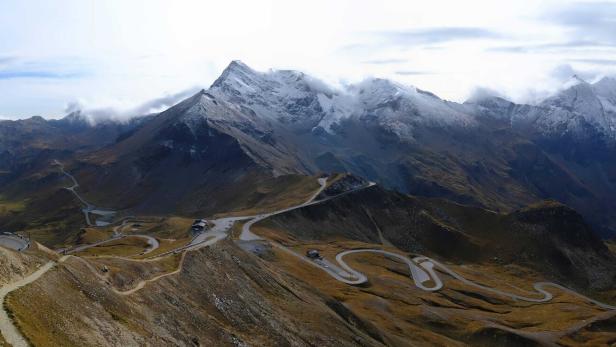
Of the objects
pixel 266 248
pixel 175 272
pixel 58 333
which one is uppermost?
pixel 58 333

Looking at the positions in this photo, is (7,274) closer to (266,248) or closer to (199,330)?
(199,330)

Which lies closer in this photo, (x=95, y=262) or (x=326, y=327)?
(x=95, y=262)

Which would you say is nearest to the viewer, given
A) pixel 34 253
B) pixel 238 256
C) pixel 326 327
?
pixel 34 253

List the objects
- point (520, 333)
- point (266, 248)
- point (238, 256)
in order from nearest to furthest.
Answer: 1. point (238, 256)
2. point (520, 333)
3. point (266, 248)

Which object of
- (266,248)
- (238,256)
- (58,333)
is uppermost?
(58,333)

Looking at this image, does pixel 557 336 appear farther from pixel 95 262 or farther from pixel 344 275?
pixel 95 262

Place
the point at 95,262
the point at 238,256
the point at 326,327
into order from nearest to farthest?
1. the point at 95,262
2. the point at 326,327
3. the point at 238,256

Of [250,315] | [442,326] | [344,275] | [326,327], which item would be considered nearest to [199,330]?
[250,315]

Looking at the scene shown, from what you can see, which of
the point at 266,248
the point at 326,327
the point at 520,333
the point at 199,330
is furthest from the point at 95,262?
the point at 520,333

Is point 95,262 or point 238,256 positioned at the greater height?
point 95,262
